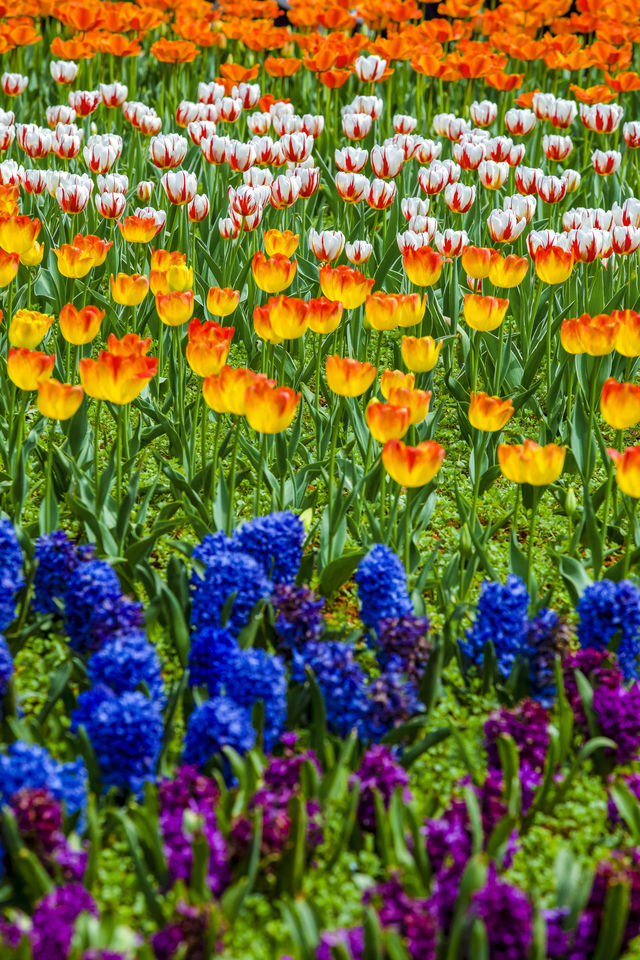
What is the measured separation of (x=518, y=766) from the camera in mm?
2453

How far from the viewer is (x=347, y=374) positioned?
310 centimetres

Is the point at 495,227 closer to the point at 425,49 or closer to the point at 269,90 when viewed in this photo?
the point at 425,49

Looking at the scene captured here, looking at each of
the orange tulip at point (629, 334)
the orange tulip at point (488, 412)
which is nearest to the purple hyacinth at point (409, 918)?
the orange tulip at point (488, 412)

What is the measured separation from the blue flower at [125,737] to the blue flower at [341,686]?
15.4 inches

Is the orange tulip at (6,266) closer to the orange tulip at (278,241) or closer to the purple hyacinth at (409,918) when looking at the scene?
the orange tulip at (278,241)

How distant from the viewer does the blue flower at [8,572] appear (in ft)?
9.16

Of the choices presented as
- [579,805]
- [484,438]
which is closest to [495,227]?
[484,438]

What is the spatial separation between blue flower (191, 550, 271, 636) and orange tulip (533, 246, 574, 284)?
1685 millimetres

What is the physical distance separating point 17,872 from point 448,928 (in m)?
0.84

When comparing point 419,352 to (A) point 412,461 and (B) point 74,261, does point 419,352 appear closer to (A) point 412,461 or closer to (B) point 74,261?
(A) point 412,461

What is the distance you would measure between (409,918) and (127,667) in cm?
85

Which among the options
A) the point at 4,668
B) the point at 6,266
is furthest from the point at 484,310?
the point at 4,668

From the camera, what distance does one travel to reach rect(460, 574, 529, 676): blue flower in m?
2.79

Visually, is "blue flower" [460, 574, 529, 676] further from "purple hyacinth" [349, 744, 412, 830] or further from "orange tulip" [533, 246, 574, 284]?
"orange tulip" [533, 246, 574, 284]
